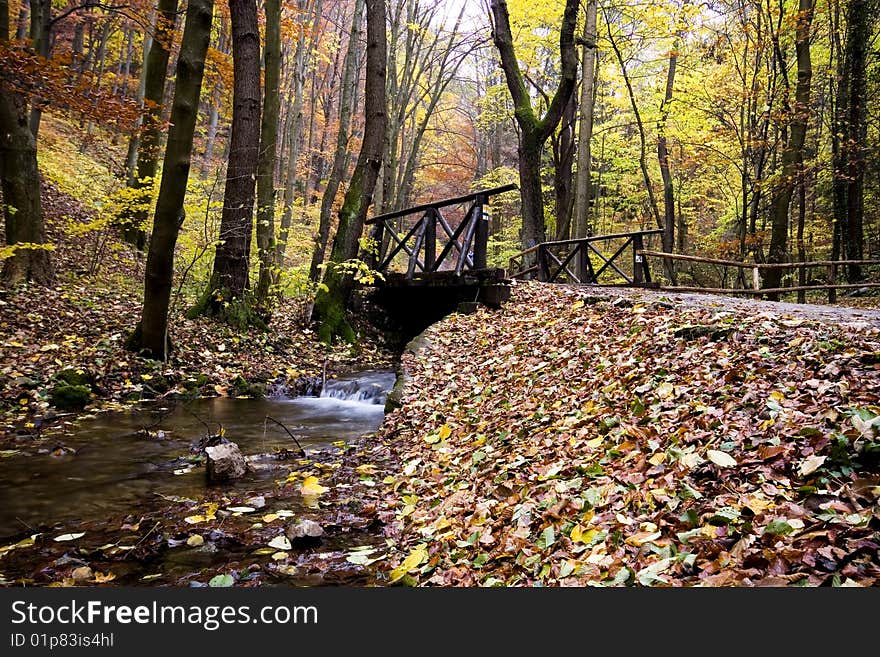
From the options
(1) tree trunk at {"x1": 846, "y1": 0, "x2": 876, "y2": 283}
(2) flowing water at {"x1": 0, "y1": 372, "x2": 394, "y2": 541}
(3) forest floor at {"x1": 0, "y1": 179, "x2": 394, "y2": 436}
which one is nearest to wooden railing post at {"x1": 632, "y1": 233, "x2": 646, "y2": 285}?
(1) tree trunk at {"x1": 846, "y1": 0, "x2": 876, "y2": 283}

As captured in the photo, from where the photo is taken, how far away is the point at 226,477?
16.4 ft

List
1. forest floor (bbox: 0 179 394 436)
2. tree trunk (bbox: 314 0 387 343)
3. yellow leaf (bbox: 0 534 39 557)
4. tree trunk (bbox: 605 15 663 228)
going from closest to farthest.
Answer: yellow leaf (bbox: 0 534 39 557)
forest floor (bbox: 0 179 394 436)
tree trunk (bbox: 314 0 387 343)
tree trunk (bbox: 605 15 663 228)

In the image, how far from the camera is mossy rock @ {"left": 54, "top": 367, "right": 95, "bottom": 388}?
7.00 meters

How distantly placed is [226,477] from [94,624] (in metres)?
2.69

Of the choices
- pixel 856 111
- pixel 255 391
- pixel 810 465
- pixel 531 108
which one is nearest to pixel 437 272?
pixel 531 108

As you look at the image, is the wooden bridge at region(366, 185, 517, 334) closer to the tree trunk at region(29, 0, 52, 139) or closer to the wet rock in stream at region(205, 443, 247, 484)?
the wet rock in stream at region(205, 443, 247, 484)

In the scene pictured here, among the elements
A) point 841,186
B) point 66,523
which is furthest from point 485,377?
point 841,186

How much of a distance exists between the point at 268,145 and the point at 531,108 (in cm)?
603

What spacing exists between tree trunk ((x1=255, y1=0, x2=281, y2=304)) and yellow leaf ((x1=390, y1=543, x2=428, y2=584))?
8.66m

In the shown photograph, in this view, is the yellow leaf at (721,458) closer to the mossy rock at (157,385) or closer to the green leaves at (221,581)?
the green leaves at (221,581)

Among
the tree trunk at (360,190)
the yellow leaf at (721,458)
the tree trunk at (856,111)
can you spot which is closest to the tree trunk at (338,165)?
the tree trunk at (360,190)

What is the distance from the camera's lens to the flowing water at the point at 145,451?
4.32 meters

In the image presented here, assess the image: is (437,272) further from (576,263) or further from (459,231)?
(576,263)

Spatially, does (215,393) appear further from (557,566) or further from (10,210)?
(557,566)
